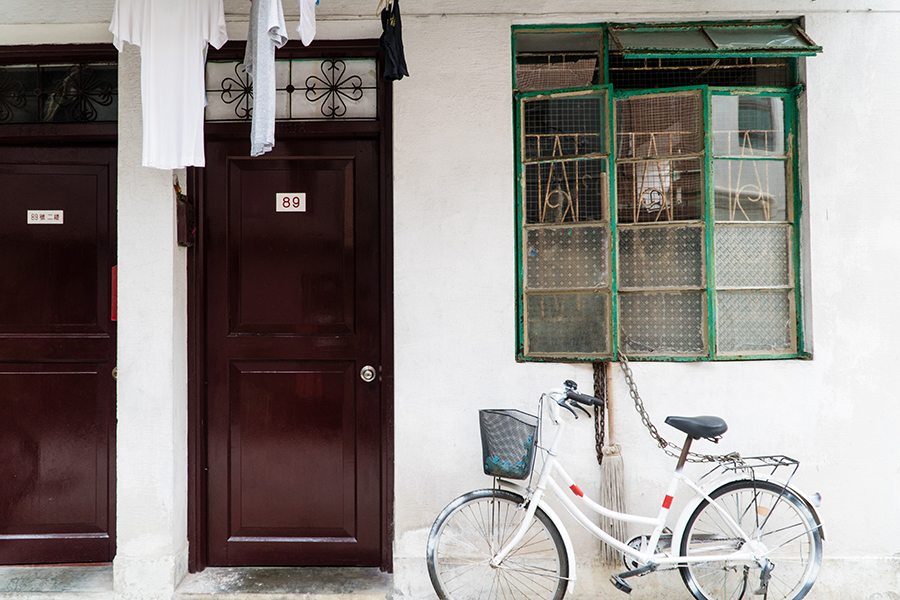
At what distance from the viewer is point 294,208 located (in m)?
4.35

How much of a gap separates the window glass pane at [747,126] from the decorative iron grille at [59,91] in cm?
390

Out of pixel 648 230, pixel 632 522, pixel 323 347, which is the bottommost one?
pixel 632 522

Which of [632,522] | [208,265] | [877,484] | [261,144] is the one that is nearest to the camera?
[261,144]

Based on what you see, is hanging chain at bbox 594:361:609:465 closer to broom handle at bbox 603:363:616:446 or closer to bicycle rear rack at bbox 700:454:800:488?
broom handle at bbox 603:363:616:446

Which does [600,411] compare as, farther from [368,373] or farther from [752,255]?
[368,373]

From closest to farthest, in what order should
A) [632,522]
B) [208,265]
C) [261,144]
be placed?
[261,144]
[632,522]
[208,265]

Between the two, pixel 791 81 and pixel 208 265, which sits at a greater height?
pixel 791 81

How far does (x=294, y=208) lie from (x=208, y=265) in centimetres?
68

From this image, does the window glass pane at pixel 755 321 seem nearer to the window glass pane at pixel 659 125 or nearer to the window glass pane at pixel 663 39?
the window glass pane at pixel 659 125

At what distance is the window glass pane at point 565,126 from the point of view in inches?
163

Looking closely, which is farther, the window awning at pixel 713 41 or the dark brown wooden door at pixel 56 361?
the dark brown wooden door at pixel 56 361

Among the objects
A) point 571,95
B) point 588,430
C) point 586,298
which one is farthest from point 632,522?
point 571,95

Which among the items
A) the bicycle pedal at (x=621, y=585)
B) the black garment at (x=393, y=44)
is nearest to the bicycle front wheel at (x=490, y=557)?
the bicycle pedal at (x=621, y=585)

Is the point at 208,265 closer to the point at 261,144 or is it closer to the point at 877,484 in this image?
the point at 261,144
